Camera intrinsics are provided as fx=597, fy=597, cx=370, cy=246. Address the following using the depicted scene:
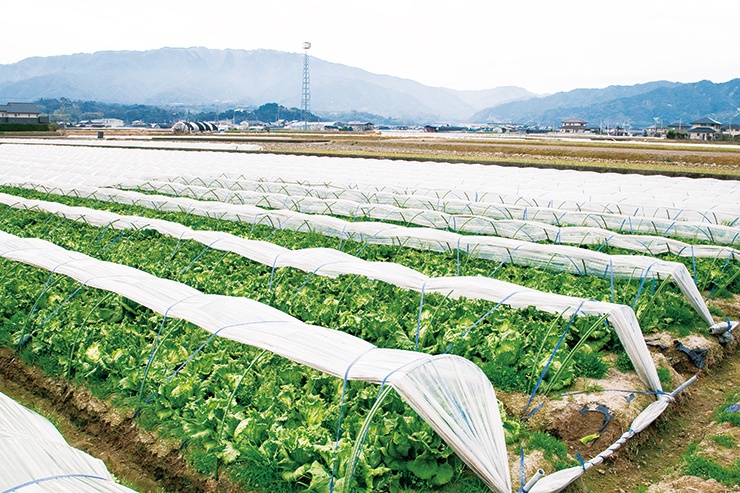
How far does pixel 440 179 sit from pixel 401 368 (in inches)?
821

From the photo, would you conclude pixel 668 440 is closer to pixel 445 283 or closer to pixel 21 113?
pixel 445 283

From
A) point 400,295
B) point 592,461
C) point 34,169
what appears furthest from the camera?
point 34,169

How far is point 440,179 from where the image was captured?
85.1 feet

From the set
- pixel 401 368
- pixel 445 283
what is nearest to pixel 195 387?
pixel 401 368

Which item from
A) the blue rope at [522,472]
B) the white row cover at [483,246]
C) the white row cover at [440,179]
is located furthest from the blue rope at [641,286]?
the white row cover at [440,179]

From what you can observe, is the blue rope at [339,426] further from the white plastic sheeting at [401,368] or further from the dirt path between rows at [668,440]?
the dirt path between rows at [668,440]

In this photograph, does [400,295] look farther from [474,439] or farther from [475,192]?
[475,192]

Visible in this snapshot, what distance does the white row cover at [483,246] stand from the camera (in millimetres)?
10844

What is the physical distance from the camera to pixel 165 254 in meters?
13.3

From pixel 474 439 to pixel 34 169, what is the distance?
29862mm

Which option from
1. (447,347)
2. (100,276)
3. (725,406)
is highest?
(100,276)

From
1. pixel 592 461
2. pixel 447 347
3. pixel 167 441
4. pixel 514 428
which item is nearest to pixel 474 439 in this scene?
pixel 514 428

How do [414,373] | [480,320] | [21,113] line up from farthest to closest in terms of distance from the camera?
[21,113] → [480,320] → [414,373]

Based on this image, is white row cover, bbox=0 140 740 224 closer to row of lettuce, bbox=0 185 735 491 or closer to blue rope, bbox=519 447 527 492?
row of lettuce, bbox=0 185 735 491
